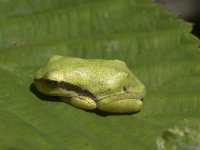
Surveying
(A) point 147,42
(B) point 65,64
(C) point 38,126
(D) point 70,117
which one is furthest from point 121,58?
(C) point 38,126

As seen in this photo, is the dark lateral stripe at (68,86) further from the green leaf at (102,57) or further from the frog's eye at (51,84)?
the green leaf at (102,57)

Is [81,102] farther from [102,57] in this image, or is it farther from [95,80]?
[102,57]

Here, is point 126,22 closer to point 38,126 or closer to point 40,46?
point 40,46

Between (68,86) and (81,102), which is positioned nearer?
(81,102)

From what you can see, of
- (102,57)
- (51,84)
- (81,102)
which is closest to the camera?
(81,102)

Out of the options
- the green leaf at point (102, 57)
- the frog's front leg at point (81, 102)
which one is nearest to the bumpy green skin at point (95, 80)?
the frog's front leg at point (81, 102)

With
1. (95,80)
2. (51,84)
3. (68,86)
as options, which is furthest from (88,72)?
(51,84)

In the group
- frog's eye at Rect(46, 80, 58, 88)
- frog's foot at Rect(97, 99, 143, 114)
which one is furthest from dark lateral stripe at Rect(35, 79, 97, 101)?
frog's foot at Rect(97, 99, 143, 114)
